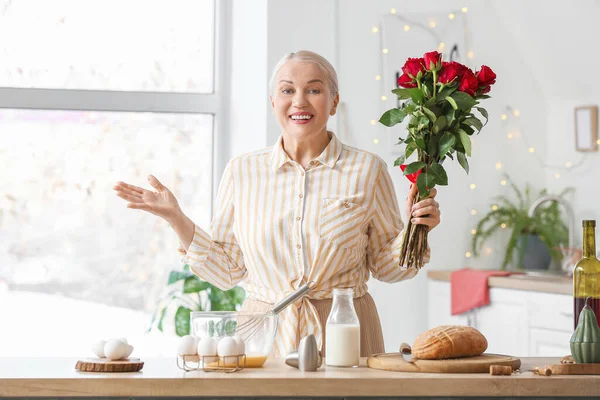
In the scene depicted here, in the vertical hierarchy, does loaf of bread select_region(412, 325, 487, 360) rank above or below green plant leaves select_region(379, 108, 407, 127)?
below

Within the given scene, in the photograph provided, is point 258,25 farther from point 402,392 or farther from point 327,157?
point 402,392

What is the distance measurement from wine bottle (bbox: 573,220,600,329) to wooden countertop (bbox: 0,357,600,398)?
23cm

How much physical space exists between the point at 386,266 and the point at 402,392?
25.7 inches

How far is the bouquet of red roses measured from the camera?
1737 millimetres

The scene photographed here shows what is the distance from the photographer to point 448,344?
5.46 feet

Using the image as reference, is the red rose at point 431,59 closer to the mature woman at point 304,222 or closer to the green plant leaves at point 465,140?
the green plant leaves at point 465,140

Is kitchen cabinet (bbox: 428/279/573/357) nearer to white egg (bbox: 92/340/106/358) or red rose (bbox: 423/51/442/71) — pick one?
red rose (bbox: 423/51/442/71)

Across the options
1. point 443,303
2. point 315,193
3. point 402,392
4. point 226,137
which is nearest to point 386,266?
point 315,193

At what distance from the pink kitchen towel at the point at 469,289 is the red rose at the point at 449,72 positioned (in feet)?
7.21

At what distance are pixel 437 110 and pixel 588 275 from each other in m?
0.45

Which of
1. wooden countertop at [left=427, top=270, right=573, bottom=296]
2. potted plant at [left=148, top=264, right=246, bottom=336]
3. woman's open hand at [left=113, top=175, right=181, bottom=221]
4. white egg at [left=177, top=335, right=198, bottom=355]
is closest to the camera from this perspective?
white egg at [left=177, top=335, right=198, bottom=355]

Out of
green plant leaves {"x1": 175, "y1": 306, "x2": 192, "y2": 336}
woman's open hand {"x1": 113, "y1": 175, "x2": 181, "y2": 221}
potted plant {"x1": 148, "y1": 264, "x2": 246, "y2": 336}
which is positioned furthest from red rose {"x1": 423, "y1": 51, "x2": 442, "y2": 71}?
green plant leaves {"x1": 175, "y1": 306, "x2": 192, "y2": 336}

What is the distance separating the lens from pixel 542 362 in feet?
5.96

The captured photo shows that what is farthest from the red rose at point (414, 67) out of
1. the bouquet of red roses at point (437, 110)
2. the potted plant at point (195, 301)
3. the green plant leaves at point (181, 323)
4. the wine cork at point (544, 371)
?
the green plant leaves at point (181, 323)
